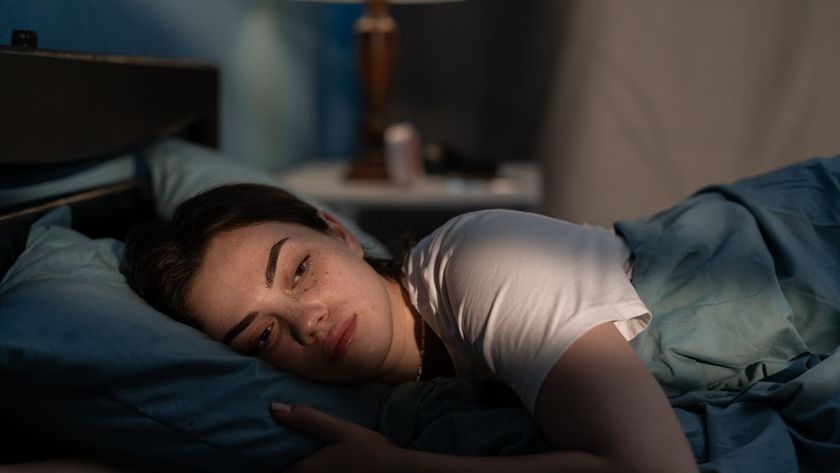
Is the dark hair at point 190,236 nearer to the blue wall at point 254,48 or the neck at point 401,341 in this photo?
the neck at point 401,341

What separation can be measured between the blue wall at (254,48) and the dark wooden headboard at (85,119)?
0.24 feet

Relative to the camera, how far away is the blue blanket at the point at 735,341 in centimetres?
80

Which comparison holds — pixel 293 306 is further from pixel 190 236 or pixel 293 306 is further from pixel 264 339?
pixel 190 236

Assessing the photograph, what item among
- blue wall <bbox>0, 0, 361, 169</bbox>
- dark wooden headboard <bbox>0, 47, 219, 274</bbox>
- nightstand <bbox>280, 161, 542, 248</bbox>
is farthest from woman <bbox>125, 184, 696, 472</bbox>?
nightstand <bbox>280, 161, 542, 248</bbox>

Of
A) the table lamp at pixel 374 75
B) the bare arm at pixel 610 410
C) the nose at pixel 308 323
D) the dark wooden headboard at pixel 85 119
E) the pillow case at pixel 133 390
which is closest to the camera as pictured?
the bare arm at pixel 610 410

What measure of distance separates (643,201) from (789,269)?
5.59 feet

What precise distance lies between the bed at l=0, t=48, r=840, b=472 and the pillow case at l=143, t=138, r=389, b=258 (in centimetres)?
16

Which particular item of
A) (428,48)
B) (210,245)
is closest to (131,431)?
(210,245)

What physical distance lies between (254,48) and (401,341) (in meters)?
1.31

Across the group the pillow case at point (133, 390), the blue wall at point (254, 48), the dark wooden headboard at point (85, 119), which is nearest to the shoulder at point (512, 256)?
the pillow case at point (133, 390)

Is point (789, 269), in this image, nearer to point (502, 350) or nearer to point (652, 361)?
point (652, 361)

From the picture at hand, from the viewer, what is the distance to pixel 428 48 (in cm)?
287

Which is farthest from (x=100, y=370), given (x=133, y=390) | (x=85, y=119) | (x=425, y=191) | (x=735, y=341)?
(x=425, y=191)

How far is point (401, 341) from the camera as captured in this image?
103 centimetres
